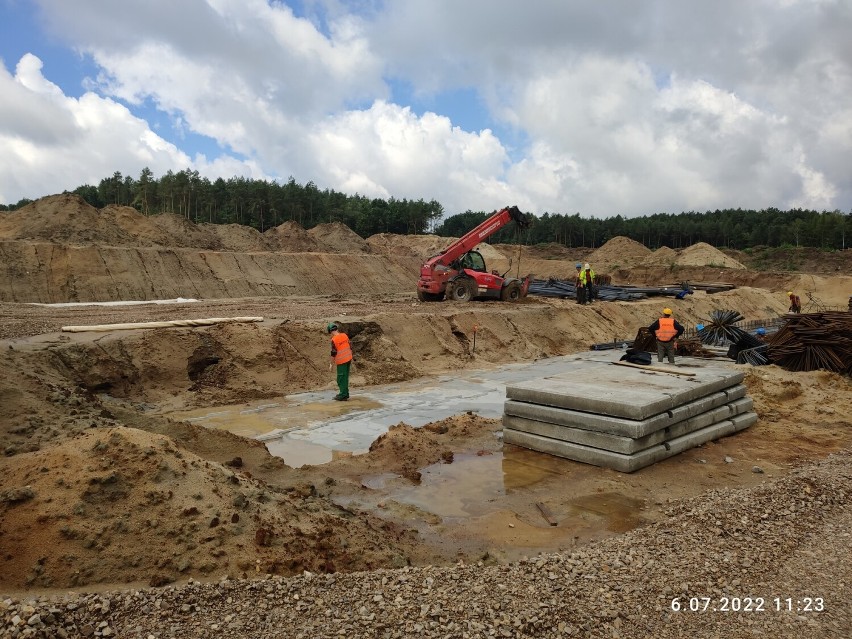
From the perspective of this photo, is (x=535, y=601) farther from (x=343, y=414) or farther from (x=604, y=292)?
(x=604, y=292)

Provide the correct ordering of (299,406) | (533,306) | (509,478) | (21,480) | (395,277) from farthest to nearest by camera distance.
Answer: (395,277) → (533,306) → (299,406) → (509,478) → (21,480)

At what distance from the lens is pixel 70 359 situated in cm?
1007

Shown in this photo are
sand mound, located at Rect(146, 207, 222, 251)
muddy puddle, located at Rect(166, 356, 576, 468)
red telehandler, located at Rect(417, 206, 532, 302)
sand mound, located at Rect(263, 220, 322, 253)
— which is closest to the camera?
muddy puddle, located at Rect(166, 356, 576, 468)

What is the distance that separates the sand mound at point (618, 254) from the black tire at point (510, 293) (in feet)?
94.8

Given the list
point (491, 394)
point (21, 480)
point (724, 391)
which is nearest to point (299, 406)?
point (491, 394)

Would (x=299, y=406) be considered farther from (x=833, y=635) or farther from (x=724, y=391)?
(x=833, y=635)

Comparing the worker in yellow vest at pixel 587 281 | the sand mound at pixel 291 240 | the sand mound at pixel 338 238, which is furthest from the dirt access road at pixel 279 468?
the sand mound at pixel 338 238

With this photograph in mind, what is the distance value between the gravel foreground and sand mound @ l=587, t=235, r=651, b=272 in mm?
45855

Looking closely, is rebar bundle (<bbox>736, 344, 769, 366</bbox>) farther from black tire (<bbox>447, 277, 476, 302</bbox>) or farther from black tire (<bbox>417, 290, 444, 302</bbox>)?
black tire (<bbox>417, 290, 444, 302</bbox>)

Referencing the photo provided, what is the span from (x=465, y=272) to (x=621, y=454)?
46.6 ft

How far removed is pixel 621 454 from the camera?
6.79m

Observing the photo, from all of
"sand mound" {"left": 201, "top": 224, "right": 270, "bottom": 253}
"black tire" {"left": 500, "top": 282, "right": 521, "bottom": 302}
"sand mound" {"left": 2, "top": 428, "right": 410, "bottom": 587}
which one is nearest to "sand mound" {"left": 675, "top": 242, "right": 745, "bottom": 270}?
"black tire" {"left": 500, "top": 282, "right": 521, "bottom": 302}

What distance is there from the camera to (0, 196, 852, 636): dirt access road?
164 inches

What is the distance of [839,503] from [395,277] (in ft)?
103
